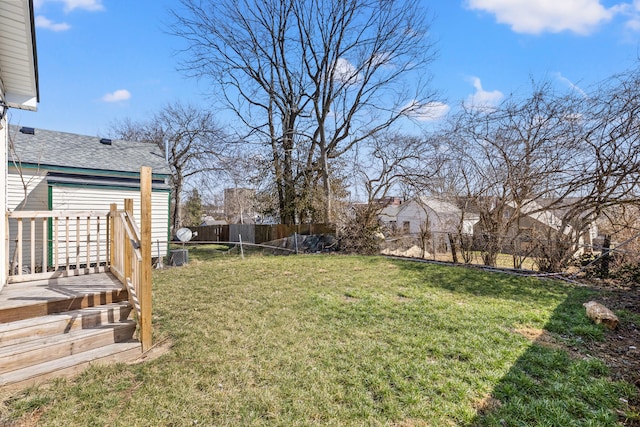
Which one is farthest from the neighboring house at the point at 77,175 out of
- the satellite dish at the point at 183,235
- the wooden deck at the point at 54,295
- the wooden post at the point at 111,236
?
the wooden deck at the point at 54,295

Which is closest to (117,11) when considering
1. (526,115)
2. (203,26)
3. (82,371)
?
(203,26)

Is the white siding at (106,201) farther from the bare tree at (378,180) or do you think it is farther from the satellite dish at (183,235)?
the bare tree at (378,180)

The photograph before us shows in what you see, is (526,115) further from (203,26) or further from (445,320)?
(203,26)

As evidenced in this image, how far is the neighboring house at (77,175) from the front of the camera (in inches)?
321

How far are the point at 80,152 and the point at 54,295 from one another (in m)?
8.60

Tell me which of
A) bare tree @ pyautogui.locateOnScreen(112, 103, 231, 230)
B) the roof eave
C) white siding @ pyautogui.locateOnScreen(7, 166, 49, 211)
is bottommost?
white siding @ pyautogui.locateOnScreen(7, 166, 49, 211)

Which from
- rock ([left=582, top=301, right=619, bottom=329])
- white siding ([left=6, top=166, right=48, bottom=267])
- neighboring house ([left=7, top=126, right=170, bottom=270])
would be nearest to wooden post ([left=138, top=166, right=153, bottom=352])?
rock ([left=582, top=301, right=619, bottom=329])

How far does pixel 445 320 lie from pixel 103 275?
5.17 meters

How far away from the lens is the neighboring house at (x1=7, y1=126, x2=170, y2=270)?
815cm

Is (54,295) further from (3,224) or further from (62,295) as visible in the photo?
(3,224)

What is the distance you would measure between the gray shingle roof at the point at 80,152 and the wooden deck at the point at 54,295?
257 inches

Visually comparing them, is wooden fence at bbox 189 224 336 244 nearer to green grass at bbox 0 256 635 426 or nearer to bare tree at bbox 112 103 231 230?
bare tree at bbox 112 103 231 230

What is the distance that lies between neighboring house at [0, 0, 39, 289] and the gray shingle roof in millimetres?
4956

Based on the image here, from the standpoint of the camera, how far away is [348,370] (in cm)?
280
